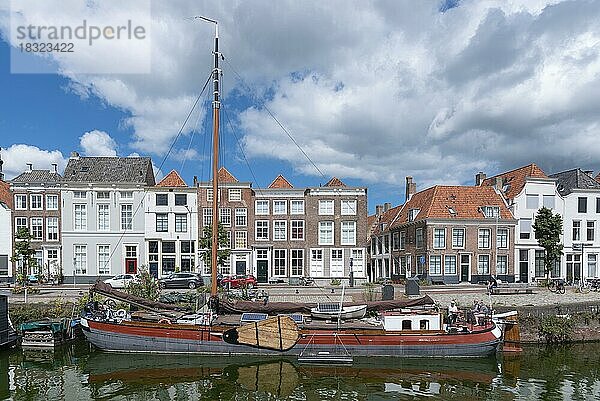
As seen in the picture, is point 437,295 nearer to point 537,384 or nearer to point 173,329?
point 537,384

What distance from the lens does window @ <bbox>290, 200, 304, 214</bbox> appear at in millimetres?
51719

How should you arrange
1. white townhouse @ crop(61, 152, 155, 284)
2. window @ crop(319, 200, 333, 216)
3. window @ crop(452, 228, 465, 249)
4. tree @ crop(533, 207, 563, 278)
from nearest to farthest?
tree @ crop(533, 207, 563, 278)
window @ crop(452, 228, 465, 249)
white townhouse @ crop(61, 152, 155, 284)
window @ crop(319, 200, 333, 216)

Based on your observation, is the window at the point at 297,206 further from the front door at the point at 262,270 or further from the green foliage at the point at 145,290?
the green foliage at the point at 145,290

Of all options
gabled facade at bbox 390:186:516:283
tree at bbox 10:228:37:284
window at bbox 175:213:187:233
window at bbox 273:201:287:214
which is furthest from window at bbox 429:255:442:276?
tree at bbox 10:228:37:284

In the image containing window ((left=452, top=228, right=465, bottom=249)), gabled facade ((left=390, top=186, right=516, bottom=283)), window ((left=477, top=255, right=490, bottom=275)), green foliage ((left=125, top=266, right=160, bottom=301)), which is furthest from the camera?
window ((left=477, top=255, right=490, bottom=275))

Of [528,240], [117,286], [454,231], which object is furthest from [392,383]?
[528,240]

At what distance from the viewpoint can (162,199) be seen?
5034 cm

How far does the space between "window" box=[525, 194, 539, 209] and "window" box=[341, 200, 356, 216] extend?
17.9 m

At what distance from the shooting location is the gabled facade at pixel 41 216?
160ft

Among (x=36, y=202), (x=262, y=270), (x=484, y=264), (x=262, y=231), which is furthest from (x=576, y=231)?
(x=36, y=202)

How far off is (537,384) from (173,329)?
1710cm

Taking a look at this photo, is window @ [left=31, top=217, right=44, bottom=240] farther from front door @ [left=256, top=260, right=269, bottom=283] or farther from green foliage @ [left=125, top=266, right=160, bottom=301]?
front door @ [left=256, top=260, right=269, bottom=283]

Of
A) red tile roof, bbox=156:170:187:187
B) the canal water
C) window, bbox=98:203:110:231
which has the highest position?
red tile roof, bbox=156:170:187:187

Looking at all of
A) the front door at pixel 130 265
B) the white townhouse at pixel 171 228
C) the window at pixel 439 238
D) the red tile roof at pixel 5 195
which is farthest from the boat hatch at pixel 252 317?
the red tile roof at pixel 5 195
